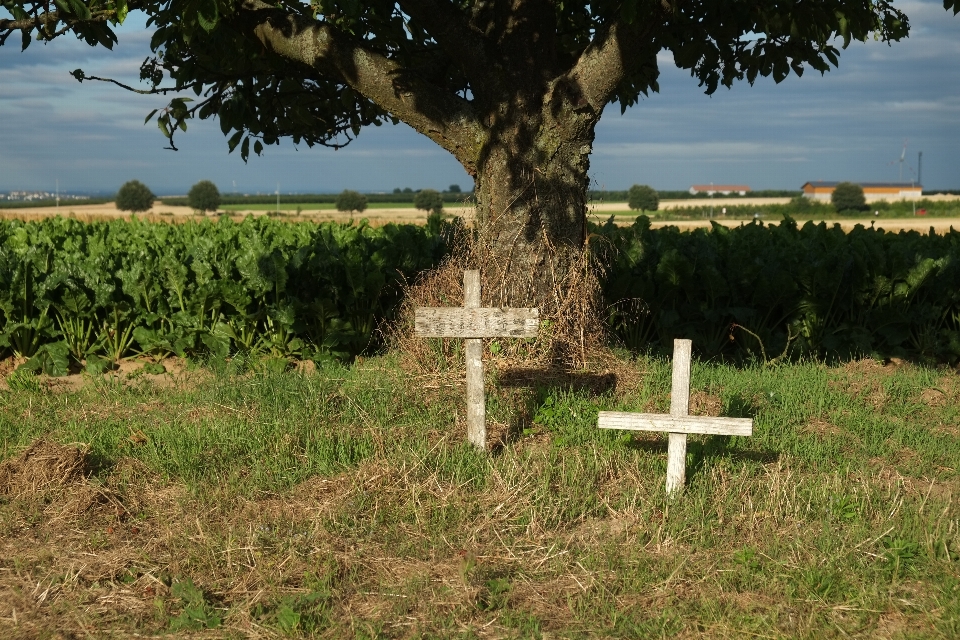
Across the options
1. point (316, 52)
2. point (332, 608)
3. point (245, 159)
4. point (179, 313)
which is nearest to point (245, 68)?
point (245, 159)

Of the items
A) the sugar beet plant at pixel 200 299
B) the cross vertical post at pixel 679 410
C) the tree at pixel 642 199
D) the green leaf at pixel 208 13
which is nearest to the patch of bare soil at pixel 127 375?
the sugar beet plant at pixel 200 299

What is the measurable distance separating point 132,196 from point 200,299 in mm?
80807

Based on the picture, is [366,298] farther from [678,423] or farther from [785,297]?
[678,423]

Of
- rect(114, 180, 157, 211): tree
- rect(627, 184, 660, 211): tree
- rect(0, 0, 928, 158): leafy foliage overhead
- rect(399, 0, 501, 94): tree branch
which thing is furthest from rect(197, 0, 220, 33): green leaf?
rect(114, 180, 157, 211): tree

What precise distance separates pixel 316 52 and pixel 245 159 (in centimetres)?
153

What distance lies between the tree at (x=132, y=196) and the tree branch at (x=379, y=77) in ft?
268

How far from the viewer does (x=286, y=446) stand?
19.1ft

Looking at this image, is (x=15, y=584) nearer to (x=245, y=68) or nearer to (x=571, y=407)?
(x=571, y=407)

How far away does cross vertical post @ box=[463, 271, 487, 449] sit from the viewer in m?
5.61

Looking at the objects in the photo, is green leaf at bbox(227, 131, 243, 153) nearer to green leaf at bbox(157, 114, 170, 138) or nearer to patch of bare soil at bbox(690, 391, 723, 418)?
green leaf at bbox(157, 114, 170, 138)

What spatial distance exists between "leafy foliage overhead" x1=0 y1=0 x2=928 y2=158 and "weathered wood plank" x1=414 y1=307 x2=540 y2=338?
2.11 metres

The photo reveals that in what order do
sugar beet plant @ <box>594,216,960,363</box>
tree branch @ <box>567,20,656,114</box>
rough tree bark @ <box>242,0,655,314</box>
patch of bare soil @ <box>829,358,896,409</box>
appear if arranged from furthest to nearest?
sugar beet plant @ <box>594,216,960,363</box>
patch of bare soil @ <box>829,358,896,409</box>
rough tree bark @ <box>242,0,655,314</box>
tree branch @ <box>567,20,656,114</box>

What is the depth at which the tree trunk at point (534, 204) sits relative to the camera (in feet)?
23.0

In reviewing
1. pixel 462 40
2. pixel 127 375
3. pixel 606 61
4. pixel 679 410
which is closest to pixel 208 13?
pixel 462 40
